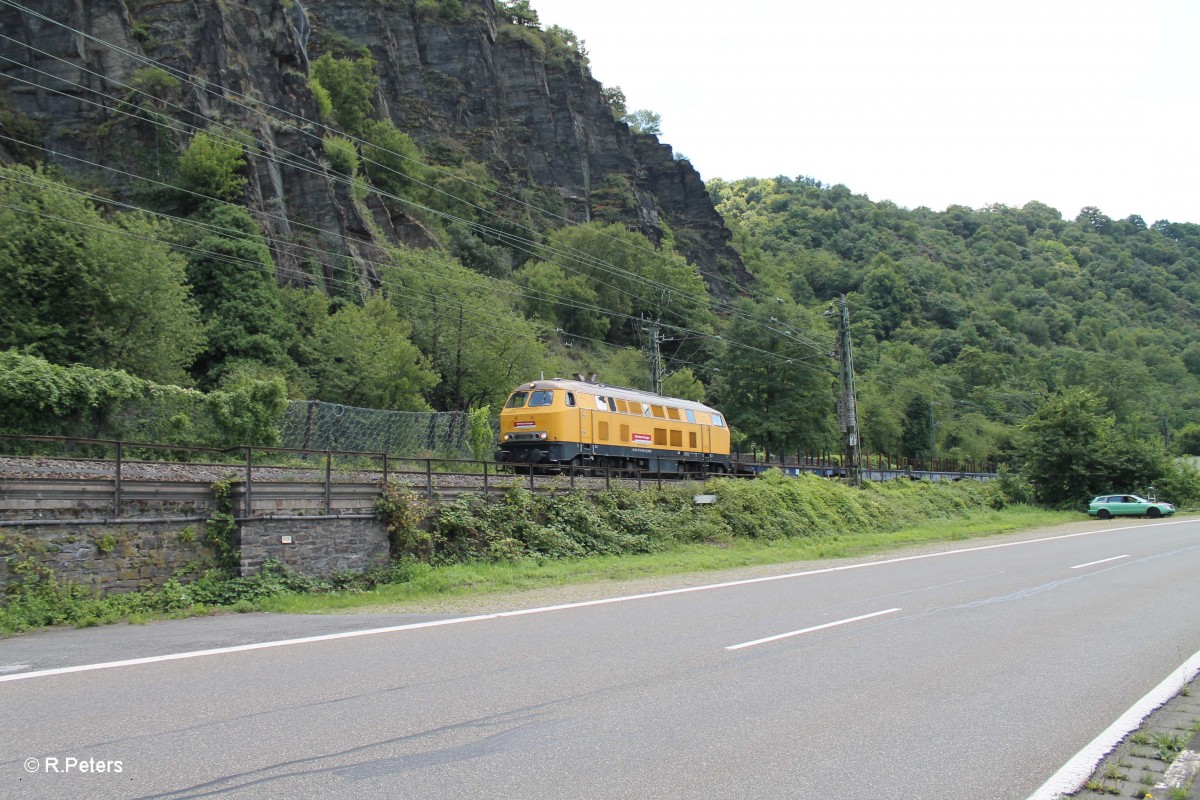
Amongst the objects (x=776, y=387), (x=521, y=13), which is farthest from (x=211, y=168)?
(x=521, y=13)

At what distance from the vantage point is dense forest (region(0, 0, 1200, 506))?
32.6 meters

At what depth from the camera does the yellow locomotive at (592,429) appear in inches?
1091

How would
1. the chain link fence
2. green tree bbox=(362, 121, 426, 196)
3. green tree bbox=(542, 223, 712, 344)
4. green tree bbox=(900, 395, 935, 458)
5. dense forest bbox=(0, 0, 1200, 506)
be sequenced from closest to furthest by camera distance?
1. the chain link fence
2. dense forest bbox=(0, 0, 1200, 506)
3. green tree bbox=(362, 121, 426, 196)
4. green tree bbox=(900, 395, 935, 458)
5. green tree bbox=(542, 223, 712, 344)

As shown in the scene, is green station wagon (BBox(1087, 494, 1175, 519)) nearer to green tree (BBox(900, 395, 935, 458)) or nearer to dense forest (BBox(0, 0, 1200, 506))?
dense forest (BBox(0, 0, 1200, 506))

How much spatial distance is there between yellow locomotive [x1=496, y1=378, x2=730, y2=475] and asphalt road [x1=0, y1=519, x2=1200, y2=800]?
14.5 metres

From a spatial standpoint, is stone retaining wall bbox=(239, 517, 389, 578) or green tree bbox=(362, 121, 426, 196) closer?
stone retaining wall bbox=(239, 517, 389, 578)

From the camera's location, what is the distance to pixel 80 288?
1247 inches

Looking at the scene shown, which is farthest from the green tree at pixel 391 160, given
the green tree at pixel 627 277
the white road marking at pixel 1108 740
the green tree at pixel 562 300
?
the white road marking at pixel 1108 740

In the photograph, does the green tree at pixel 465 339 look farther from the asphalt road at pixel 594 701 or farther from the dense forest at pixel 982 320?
the dense forest at pixel 982 320

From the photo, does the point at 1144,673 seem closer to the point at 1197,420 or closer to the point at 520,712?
the point at 520,712

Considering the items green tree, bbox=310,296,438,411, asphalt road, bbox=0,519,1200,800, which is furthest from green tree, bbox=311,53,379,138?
asphalt road, bbox=0,519,1200,800

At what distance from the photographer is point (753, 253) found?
472 ft

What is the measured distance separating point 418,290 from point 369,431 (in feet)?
72.3

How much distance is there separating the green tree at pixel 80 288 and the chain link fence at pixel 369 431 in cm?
788
